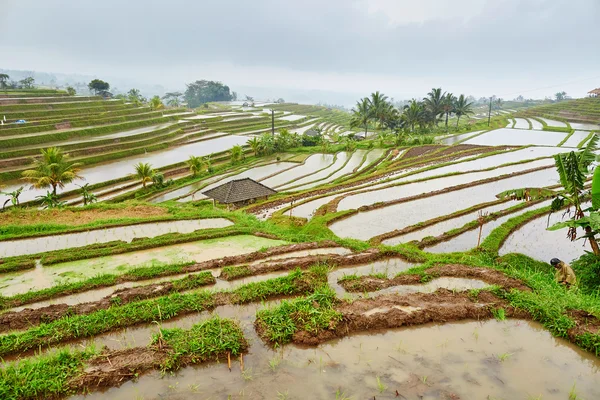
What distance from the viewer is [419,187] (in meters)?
15.9

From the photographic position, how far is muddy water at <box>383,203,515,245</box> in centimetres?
995

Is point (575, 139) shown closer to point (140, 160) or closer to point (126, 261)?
point (140, 160)

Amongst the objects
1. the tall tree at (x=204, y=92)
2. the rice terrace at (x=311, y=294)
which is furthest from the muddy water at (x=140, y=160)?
the tall tree at (x=204, y=92)

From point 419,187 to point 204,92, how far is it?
82027mm

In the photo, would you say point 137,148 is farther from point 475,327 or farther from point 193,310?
point 475,327

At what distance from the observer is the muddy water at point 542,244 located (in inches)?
341

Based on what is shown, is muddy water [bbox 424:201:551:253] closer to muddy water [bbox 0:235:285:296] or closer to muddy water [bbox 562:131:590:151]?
muddy water [bbox 0:235:285:296]

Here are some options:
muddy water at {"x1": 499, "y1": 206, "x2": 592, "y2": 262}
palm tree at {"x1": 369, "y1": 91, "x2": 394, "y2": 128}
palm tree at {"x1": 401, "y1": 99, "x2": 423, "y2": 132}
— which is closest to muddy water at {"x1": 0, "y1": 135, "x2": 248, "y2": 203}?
palm tree at {"x1": 369, "y1": 91, "x2": 394, "y2": 128}

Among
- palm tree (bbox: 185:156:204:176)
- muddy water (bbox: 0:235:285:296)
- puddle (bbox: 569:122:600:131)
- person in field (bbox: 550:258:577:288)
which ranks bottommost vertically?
muddy water (bbox: 0:235:285:296)

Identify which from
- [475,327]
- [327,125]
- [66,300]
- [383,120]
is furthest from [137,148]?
[327,125]

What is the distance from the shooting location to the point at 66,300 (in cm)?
635

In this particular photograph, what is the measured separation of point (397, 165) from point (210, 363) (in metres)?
20.1

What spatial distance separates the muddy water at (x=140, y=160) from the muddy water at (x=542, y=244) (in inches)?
730

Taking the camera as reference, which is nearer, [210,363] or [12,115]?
[210,363]
